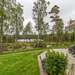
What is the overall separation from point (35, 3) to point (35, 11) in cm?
170

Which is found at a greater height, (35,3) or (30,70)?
(35,3)

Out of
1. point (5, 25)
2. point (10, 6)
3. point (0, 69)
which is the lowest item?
point (0, 69)

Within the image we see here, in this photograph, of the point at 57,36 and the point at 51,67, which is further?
the point at 57,36

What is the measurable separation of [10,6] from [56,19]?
13436mm

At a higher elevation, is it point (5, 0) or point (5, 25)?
point (5, 0)

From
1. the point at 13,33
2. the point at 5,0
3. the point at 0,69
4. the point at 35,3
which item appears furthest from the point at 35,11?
the point at 0,69

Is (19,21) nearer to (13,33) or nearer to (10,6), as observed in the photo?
(13,33)

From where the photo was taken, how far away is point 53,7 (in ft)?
Answer: 171

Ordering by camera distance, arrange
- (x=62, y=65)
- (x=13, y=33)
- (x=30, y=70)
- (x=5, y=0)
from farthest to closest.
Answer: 1. (x=13, y=33)
2. (x=5, y=0)
3. (x=30, y=70)
4. (x=62, y=65)

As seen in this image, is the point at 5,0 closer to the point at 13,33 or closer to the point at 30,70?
the point at 13,33

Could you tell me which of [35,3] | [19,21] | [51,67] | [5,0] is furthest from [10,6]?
[51,67]

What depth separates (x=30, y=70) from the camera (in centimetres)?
1416

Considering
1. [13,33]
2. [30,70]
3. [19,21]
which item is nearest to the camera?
[30,70]

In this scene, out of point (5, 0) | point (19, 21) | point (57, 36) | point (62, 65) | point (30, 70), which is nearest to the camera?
point (62, 65)
